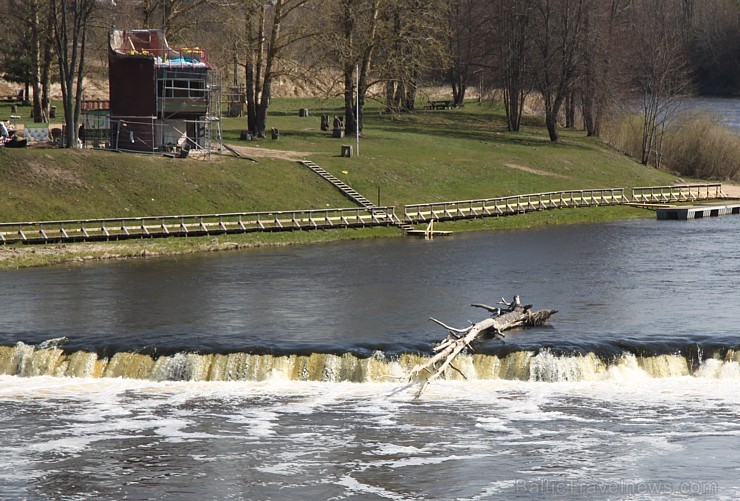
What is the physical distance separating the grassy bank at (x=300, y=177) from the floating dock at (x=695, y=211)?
2537 mm

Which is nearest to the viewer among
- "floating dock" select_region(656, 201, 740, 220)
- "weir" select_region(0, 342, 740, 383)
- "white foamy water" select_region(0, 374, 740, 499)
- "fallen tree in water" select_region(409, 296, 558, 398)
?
"white foamy water" select_region(0, 374, 740, 499)

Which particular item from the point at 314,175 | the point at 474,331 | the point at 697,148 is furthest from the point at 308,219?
the point at 697,148

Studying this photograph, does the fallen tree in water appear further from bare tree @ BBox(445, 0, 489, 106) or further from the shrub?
bare tree @ BBox(445, 0, 489, 106)

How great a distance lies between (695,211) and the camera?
81.0 meters

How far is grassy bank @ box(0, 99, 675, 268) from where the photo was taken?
214 feet

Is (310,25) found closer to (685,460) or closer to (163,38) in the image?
(163,38)

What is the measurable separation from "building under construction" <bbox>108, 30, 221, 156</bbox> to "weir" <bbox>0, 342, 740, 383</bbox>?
3903 cm

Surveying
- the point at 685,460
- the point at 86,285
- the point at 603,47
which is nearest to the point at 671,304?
the point at 685,460

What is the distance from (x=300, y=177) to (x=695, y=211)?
91.5ft

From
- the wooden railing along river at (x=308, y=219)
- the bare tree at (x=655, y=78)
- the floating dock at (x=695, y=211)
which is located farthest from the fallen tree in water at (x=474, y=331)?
the bare tree at (x=655, y=78)

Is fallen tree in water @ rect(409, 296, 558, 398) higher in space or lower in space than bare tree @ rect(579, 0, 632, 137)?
lower

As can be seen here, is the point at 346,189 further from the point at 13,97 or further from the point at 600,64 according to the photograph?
the point at 13,97

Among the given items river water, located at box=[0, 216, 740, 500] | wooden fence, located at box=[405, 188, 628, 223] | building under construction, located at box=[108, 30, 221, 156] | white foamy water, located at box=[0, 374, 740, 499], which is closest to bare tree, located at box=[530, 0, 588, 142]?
wooden fence, located at box=[405, 188, 628, 223]

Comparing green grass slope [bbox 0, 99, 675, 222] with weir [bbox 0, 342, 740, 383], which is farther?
green grass slope [bbox 0, 99, 675, 222]
